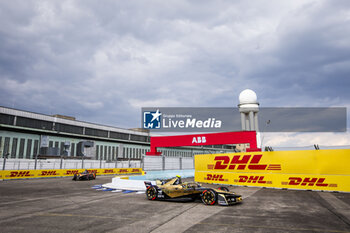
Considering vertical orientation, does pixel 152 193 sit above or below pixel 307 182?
below

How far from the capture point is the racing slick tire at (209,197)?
11.0 m

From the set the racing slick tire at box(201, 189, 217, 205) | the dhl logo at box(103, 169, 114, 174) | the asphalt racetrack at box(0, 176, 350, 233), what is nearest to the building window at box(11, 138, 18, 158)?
the dhl logo at box(103, 169, 114, 174)

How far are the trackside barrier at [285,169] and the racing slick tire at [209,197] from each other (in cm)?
902

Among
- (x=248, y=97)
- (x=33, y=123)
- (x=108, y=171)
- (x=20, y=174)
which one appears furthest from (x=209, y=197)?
(x=33, y=123)

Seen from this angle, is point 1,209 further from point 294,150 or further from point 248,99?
point 248,99

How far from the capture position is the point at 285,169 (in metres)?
17.7

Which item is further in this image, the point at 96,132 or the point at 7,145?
the point at 96,132

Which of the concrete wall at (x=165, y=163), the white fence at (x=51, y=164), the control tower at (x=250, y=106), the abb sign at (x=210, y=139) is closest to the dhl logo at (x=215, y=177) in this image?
the abb sign at (x=210, y=139)

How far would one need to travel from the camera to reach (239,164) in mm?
20188

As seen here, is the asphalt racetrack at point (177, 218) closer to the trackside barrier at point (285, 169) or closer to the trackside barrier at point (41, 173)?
the trackside barrier at point (285, 169)

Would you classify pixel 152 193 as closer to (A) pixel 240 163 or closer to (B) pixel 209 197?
(B) pixel 209 197

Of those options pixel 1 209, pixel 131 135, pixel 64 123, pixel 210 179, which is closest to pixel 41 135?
pixel 64 123
